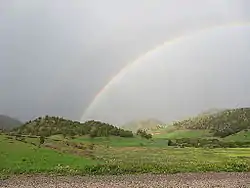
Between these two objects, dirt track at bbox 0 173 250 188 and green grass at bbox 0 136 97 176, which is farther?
green grass at bbox 0 136 97 176

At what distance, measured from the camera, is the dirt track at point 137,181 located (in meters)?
46.8

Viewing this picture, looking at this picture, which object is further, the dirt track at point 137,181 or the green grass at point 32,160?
the green grass at point 32,160

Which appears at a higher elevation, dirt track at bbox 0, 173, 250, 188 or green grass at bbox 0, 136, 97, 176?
green grass at bbox 0, 136, 97, 176

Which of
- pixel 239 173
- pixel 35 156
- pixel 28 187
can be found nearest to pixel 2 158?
pixel 35 156

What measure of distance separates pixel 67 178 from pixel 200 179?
16.9 m

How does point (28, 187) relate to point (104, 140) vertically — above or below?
below

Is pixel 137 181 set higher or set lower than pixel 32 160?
lower

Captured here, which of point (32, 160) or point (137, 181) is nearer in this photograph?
point (137, 181)

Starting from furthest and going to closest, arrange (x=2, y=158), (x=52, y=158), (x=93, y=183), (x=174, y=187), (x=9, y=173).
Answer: (x=52, y=158), (x=2, y=158), (x=9, y=173), (x=93, y=183), (x=174, y=187)

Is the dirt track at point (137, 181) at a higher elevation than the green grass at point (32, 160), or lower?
lower

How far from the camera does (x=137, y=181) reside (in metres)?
50.3

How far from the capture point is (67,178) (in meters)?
53.7

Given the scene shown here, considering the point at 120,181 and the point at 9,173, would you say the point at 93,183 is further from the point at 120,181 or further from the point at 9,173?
the point at 9,173

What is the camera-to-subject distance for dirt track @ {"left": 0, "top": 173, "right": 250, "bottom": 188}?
46.8 metres
